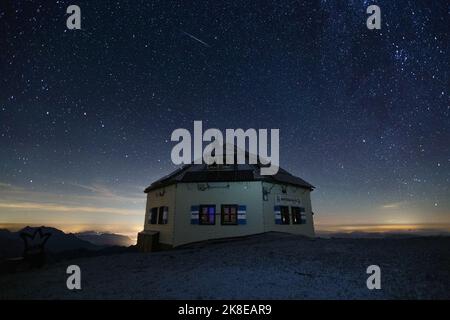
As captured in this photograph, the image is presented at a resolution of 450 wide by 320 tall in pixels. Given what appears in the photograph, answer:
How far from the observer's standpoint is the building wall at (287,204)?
15.4 metres

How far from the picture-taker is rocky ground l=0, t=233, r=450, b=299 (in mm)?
4980

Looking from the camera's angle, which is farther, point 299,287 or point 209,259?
point 209,259

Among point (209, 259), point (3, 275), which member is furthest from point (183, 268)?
point (3, 275)

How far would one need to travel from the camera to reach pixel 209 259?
28.9 feet

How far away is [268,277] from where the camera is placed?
604 cm

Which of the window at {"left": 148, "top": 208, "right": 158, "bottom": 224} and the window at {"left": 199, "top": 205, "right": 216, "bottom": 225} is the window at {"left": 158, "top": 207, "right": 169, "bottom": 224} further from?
the window at {"left": 199, "top": 205, "right": 216, "bottom": 225}

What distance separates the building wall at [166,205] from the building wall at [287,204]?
19.3 ft

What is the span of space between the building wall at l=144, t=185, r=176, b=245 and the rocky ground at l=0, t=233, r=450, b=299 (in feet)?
20.7

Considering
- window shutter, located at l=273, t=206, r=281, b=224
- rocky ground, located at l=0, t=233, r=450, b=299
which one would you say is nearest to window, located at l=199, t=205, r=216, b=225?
window shutter, located at l=273, t=206, r=281, b=224

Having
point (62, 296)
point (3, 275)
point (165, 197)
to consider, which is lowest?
point (3, 275)

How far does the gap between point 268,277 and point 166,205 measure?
11.6 metres
